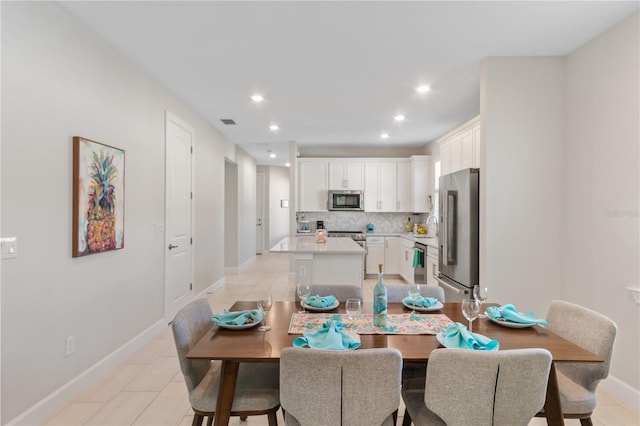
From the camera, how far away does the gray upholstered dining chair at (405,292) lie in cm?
242

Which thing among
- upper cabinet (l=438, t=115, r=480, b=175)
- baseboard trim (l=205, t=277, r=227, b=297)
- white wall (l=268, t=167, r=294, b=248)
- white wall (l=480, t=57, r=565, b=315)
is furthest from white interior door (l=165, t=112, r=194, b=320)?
white wall (l=268, t=167, r=294, b=248)

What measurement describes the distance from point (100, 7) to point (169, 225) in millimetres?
2200

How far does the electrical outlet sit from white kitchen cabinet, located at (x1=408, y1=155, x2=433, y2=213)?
5593mm

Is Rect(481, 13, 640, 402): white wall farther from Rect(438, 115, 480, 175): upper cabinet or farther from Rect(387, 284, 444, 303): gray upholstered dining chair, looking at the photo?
Rect(438, 115, 480, 175): upper cabinet

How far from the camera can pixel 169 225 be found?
396cm

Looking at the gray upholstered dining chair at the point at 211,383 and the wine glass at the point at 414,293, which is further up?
the wine glass at the point at 414,293

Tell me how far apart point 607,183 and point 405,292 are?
165 cm

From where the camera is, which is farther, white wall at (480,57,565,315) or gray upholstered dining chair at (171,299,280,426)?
white wall at (480,57,565,315)

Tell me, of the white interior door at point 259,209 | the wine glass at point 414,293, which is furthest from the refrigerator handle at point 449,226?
the white interior door at point 259,209

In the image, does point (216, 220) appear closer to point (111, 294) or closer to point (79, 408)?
point (111, 294)

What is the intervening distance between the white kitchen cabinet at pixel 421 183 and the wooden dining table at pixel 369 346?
5.00 meters

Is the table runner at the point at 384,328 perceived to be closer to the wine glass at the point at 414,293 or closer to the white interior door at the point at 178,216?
the wine glass at the point at 414,293

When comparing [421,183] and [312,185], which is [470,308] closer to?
[421,183]

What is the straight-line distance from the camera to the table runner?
5.74 ft
